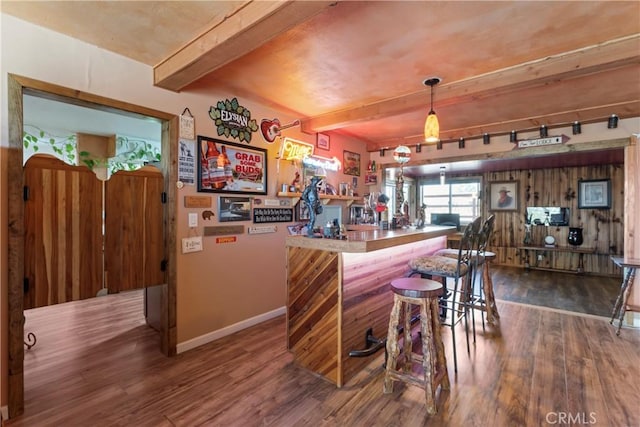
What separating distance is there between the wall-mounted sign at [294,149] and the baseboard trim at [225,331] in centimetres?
192

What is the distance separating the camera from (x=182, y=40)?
2.07 meters

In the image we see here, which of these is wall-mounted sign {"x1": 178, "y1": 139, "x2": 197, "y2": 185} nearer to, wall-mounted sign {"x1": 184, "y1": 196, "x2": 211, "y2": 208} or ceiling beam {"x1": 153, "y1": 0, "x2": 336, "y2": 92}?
wall-mounted sign {"x1": 184, "y1": 196, "x2": 211, "y2": 208}

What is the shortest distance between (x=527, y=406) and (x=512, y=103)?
9.93ft

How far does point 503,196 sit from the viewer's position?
714 cm

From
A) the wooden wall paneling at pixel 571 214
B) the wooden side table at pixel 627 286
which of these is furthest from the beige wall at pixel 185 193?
the wooden wall paneling at pixel 571 214

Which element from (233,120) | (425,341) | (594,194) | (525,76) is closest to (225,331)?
(425,341)

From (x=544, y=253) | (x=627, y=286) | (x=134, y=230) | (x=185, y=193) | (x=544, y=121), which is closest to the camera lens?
(x=134, y=230)

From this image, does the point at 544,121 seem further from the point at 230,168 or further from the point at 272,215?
the point at 230,168

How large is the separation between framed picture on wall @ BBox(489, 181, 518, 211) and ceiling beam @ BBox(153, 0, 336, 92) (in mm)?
7217

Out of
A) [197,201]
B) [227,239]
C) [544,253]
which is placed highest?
[197,201]

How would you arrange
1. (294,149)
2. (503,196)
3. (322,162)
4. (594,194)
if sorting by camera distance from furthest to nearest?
(503,196) → (594,194) → (322,162) → (294,149)

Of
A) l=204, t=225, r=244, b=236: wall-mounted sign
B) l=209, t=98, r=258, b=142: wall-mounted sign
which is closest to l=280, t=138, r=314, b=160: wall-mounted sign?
l=209, t=98, r=258, b=142: wall-mounted sign

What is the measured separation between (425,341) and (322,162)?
276cm

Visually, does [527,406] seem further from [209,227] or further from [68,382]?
[68,382]
